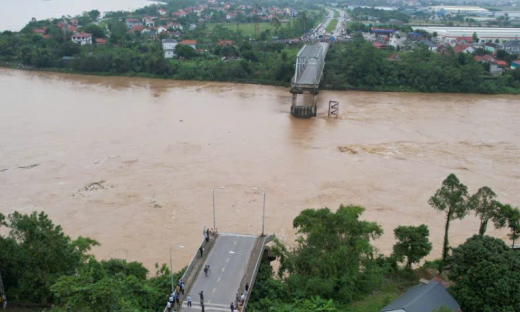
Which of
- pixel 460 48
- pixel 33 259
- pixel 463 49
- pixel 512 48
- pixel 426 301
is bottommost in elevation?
pixel 426 301

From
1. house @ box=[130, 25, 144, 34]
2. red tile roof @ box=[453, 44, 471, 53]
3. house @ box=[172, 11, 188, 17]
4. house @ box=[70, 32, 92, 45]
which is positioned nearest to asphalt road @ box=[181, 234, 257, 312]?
house @ box=[70, 32, 92, 45]

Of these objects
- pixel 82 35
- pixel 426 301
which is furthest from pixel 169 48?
pixel 426 301

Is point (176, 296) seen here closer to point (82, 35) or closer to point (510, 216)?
point (510, 216)

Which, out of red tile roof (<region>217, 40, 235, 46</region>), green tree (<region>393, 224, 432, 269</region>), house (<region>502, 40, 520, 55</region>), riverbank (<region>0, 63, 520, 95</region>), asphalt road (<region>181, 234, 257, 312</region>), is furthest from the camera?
house (<region>502, 40, 520, 55</region>)

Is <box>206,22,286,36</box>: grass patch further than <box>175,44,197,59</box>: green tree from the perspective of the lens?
Yes

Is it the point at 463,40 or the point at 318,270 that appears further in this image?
the point at 463,40

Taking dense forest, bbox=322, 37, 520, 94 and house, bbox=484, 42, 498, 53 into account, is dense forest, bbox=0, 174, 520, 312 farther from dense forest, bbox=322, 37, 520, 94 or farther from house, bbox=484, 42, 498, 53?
house, bbox=484, 42, 498, 53
